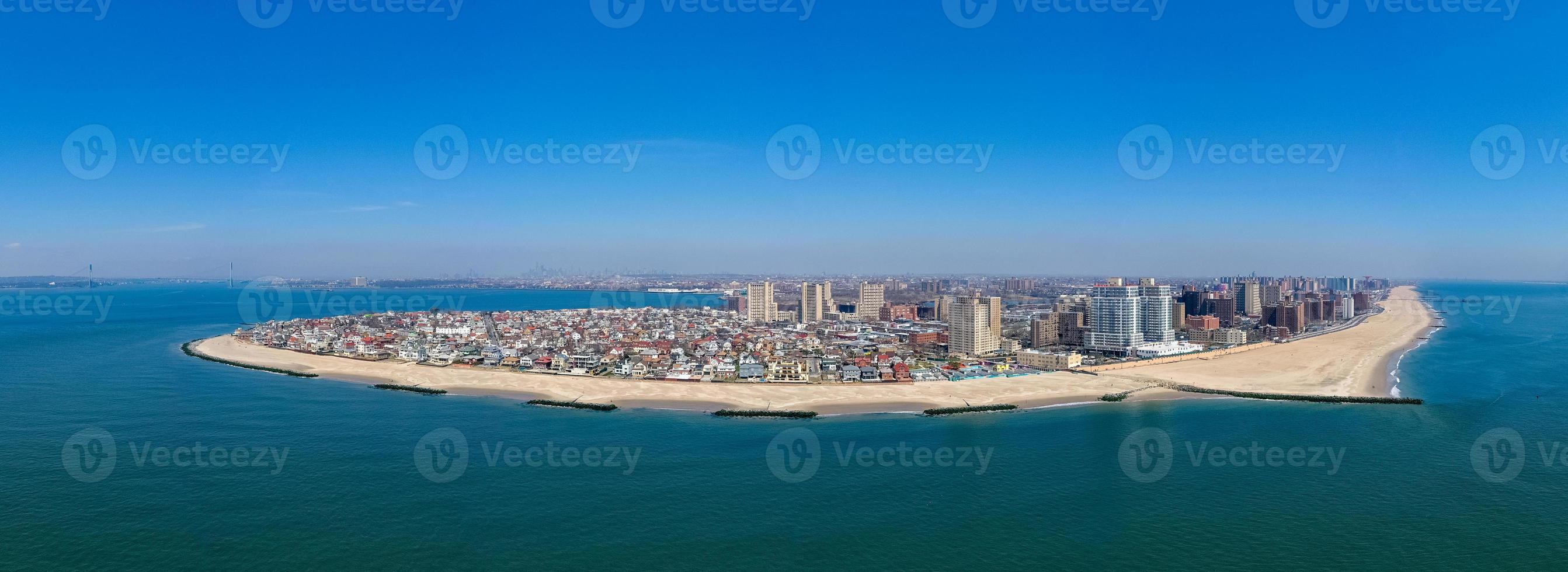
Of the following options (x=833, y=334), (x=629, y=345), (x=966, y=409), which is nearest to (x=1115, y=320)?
(x=833, y=334)

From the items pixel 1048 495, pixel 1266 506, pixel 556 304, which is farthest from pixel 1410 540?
pixel 556 304

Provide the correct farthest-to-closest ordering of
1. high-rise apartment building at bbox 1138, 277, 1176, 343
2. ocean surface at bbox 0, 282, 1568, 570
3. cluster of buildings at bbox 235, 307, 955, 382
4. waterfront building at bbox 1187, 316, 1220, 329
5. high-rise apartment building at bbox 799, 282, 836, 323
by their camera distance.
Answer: high-rise apartment building at bbox 799, 282, 836, 323
waterfront building at bbox 1187, 316, 1220, 329
high-rise apartment building at bbox 1138, 277, 1176, 343
cluster of buildings at bbox 235, 307, 955, 382
ocean surface at bbox 0, 282, 1568, 570

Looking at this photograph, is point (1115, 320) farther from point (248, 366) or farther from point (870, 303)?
point (248, 366)

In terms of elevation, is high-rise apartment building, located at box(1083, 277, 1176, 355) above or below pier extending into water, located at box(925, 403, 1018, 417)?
above

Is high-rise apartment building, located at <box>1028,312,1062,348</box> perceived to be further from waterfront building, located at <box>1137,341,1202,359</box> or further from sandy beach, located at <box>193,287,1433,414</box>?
sandy beach, located at <box>193,287,1433,414</box>

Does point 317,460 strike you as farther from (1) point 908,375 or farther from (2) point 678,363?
(1) point 908,375

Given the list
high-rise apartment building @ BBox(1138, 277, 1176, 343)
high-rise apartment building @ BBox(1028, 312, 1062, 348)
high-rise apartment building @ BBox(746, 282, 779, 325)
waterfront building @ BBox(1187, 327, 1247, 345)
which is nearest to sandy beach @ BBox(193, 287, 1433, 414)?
high-rise apartment building @ BBox(1138, 277, 1176, 343)
